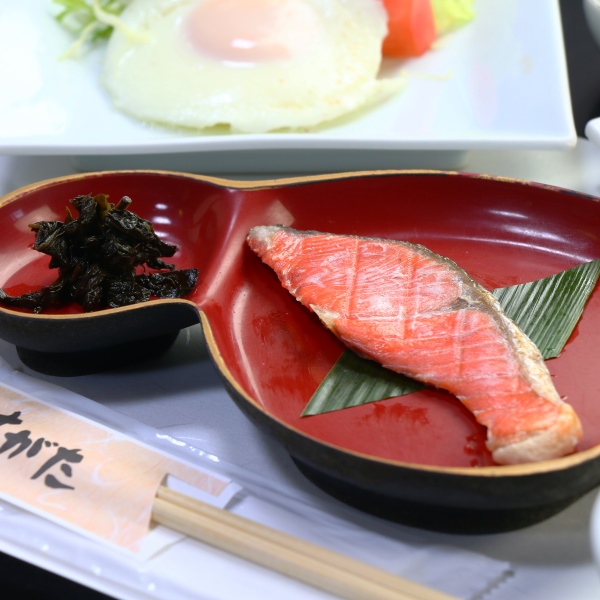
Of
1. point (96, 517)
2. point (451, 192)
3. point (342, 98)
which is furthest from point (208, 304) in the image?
point (342, 98)

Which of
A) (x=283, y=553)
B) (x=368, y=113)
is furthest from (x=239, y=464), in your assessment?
(x=368, y=113)

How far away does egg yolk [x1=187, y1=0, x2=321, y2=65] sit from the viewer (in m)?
2.71

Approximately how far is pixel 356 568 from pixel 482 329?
0.62 m

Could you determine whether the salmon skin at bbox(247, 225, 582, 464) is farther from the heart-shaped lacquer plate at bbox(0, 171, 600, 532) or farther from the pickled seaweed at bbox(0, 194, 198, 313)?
the pickled seaweed at bbox(0, 194, 198, 313)

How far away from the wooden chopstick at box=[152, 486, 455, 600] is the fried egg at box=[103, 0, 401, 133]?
1.50 meters

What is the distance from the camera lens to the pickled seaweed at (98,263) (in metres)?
1.77

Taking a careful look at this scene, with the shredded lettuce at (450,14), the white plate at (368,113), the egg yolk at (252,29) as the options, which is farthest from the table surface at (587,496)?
the egg yolk at (252,29)

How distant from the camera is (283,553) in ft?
4.34

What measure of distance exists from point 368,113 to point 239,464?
1556 mm

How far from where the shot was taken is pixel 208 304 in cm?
172

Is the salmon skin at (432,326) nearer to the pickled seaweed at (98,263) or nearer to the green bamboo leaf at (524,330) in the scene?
the green bamboo leaf at (524,330)

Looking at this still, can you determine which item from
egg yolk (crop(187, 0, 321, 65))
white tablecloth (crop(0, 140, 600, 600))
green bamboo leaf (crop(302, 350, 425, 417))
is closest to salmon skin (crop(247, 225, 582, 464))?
green bamboo leaf (crop(302, 350, 425, 417))

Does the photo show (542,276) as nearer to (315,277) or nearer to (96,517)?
(315,277)

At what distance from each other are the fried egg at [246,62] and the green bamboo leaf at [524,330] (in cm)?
111
